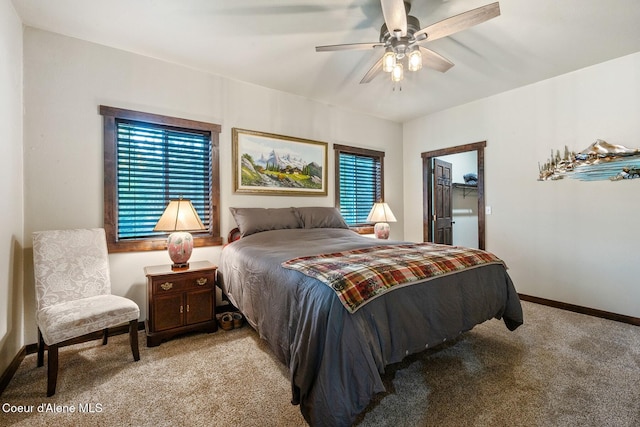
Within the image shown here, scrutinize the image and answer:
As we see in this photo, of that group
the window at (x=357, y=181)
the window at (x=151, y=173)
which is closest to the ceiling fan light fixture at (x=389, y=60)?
the window at (x=151, y=173)

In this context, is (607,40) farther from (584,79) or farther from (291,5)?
(291,5)

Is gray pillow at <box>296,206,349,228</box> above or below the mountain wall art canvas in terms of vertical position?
below

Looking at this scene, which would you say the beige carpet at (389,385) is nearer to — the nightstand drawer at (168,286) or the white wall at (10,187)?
the white wall at (10,187)

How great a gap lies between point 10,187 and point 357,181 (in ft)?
13.0

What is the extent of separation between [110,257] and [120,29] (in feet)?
6.82

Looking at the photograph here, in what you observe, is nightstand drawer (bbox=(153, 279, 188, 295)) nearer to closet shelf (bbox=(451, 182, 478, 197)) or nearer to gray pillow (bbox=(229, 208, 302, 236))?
gray pillow (bbox=(229, 208, 302, 236))

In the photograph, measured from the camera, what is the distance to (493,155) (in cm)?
404

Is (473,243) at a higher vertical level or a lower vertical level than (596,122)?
lower

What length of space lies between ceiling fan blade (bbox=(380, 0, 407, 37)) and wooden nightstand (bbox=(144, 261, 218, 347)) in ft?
8.29

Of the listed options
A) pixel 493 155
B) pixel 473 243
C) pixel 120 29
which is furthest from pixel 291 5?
pixel 473 243

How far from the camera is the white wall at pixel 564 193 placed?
2.99 m

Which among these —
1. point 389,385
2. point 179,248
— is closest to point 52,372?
point 179,248

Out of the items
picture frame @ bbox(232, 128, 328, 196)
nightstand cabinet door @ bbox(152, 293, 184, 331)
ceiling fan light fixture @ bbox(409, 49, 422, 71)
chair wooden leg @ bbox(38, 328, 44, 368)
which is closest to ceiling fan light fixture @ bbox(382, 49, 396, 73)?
ceiling fan light fixture @ bbox(409, 49, 422, 71)

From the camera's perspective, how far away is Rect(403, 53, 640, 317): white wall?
2992mm
